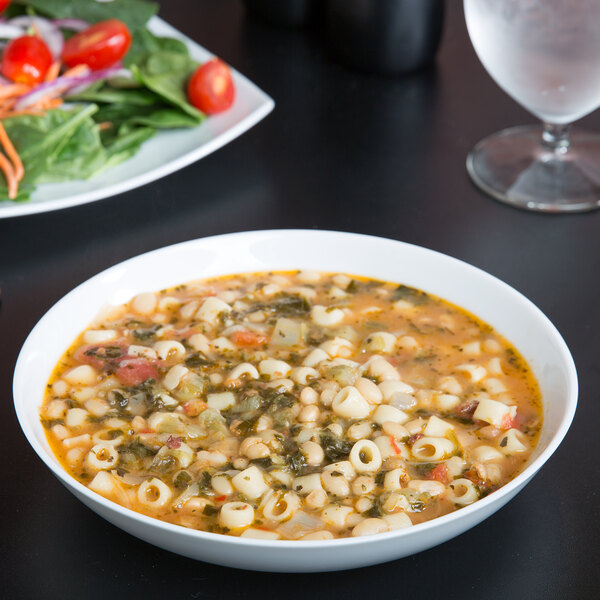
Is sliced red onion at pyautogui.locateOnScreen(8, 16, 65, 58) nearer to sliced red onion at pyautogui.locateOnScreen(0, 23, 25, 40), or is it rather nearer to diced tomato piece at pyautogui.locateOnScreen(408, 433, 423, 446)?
sliced red onion at pyautogui.locateOnScreen(0, 23, 25, 40)

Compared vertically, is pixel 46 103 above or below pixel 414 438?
below

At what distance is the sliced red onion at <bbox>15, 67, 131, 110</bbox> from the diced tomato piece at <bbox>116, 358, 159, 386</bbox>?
1225mm

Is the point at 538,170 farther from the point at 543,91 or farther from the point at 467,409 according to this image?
the point at 467,409

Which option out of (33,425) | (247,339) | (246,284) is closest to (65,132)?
(246,284)

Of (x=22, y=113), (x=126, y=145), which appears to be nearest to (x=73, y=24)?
(x=22, y=113)

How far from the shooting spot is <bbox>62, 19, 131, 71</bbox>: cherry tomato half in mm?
2840

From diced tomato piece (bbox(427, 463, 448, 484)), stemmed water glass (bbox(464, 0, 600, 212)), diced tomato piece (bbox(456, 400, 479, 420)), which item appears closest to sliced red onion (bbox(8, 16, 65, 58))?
stemmed water glass (bbox(464, 0, 600, 212))

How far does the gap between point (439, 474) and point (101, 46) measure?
179cm

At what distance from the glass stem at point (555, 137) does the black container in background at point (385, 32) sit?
0.53 meters

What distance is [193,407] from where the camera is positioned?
5.30 feet

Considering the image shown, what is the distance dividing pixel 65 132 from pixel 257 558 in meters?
1.48

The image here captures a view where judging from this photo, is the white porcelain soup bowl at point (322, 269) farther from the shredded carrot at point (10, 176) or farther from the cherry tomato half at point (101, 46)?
the cherry tomato half at point (101, 46)

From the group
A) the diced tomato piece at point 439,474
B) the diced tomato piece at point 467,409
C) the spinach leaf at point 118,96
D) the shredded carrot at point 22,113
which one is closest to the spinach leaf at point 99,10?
the spinach leaf at point 118,96

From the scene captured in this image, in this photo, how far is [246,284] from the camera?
6.41ft
